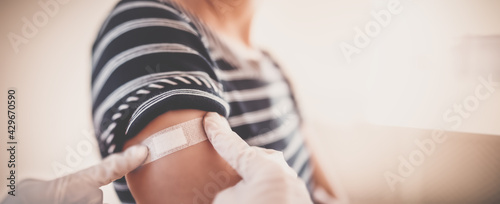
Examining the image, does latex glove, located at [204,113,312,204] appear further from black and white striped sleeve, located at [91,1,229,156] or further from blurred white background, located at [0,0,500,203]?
blurred white background, located at [0,0,500,203]

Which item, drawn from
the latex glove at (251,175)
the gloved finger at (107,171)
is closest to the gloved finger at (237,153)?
the latex glove at (251,175)

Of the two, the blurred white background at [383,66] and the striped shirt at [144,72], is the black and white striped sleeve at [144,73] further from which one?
the blurred white background at [383,66]

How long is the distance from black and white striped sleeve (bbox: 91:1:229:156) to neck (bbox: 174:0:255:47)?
0.42ft

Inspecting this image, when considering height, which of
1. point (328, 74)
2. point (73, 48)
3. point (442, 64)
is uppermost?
point (73, 48)

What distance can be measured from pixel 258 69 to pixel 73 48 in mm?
498

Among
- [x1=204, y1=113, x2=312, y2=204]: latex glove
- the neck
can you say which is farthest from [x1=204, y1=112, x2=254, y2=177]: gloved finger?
the neck

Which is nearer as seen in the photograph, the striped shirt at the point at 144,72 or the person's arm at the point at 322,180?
the striped shirt at the point at 144,72

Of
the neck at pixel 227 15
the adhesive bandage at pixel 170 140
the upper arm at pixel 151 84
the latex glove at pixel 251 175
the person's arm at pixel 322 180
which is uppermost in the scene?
the neck at pixel 227 15

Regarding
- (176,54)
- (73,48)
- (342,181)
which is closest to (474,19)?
(342,181)

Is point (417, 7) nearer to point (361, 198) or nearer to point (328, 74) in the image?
point (328, 74)

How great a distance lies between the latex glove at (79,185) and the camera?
1.59ft

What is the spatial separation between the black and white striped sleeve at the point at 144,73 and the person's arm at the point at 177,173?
0.01 meters

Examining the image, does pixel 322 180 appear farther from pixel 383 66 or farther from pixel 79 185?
Result: pixel 79 185

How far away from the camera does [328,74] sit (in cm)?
98
